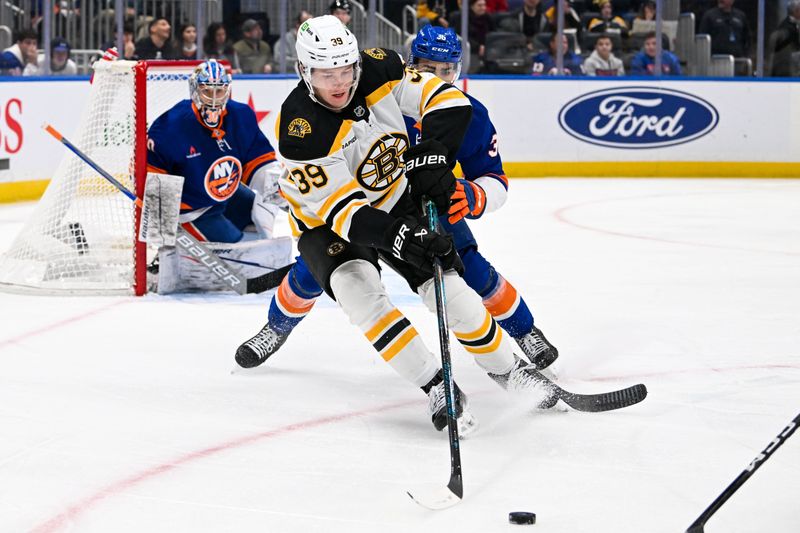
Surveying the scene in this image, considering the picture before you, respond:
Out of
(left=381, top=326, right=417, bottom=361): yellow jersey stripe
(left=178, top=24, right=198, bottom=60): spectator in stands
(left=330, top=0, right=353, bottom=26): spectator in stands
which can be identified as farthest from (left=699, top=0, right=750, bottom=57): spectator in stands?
(left=381, top=326, right=417, bottom=361): yellow jersey stripe

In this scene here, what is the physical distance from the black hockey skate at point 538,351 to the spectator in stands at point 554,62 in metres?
6.05

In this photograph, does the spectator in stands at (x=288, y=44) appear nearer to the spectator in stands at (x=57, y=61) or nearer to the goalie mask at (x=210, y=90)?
the spectator in stands at (x=57, y=61)

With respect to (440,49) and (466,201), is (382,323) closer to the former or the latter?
(466,201)

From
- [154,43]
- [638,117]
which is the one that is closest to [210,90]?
[154,43]

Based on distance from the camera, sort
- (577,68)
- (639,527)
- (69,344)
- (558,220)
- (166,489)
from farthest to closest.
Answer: (577,68) → (558,220) → (69,344) → (166,489) → (639,527)

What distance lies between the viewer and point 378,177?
2789 mm

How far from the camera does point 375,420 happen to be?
2834 mm

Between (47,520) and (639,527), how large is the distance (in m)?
1.08

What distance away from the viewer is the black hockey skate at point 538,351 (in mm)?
3180

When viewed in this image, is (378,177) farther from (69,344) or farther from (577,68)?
(577,68)

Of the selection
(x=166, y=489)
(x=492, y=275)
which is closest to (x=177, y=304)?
(x=492, y=275)

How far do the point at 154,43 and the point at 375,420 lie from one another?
18.5ft

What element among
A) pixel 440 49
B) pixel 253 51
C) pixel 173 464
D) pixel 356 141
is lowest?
pixel 173 464

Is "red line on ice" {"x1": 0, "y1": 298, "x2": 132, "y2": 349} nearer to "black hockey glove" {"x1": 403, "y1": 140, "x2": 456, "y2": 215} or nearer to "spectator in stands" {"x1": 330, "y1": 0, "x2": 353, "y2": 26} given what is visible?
"black hockey glove" {"x1": 403, "y1": 140, "x2": 456, "y2": 215}
